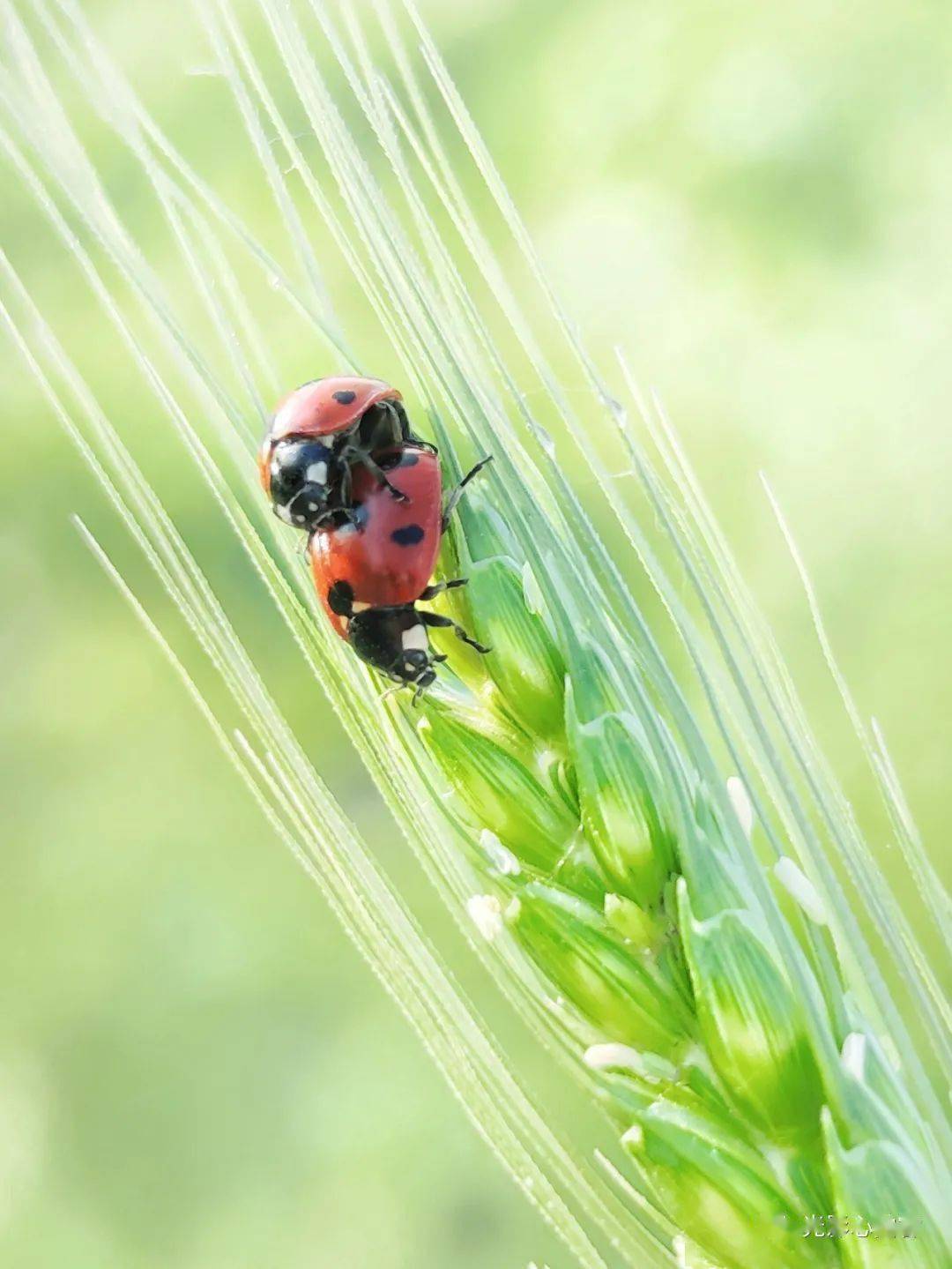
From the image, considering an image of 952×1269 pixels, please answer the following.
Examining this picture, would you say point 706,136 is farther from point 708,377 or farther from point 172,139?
point 172,139

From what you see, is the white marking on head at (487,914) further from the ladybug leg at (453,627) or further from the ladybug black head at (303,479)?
the ladybug black head at (303,479)

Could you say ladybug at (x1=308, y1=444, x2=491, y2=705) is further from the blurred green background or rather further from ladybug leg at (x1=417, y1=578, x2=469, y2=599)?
the blurred green background

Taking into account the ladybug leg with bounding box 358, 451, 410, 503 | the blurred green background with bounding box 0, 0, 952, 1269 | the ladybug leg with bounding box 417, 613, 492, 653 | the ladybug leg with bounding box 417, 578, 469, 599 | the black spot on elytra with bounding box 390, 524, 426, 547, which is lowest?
the blurred green background with bounding box 0, 0, 952, 1269

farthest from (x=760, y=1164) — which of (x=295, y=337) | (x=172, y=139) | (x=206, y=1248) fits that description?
(x=172, y=139)

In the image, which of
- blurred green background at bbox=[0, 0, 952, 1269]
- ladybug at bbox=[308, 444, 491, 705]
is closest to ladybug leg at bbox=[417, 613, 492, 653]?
ladybug at bbox=[308, 444, 491, 705]

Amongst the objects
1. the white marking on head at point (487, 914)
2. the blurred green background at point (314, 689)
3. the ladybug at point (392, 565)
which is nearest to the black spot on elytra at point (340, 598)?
the ladybug at point (392, 565)

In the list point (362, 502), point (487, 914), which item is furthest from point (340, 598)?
point (487, 914)

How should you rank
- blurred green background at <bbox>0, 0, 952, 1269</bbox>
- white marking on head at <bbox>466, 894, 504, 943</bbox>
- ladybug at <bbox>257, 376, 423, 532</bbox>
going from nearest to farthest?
white marking on head at <bbox>466, 894, 504, 943</bbox> < ladybug at <bbox>257, 376, 423, 532</bbox> < blurred green background at <bbox>0, 0, 952, 1269</bbox>
